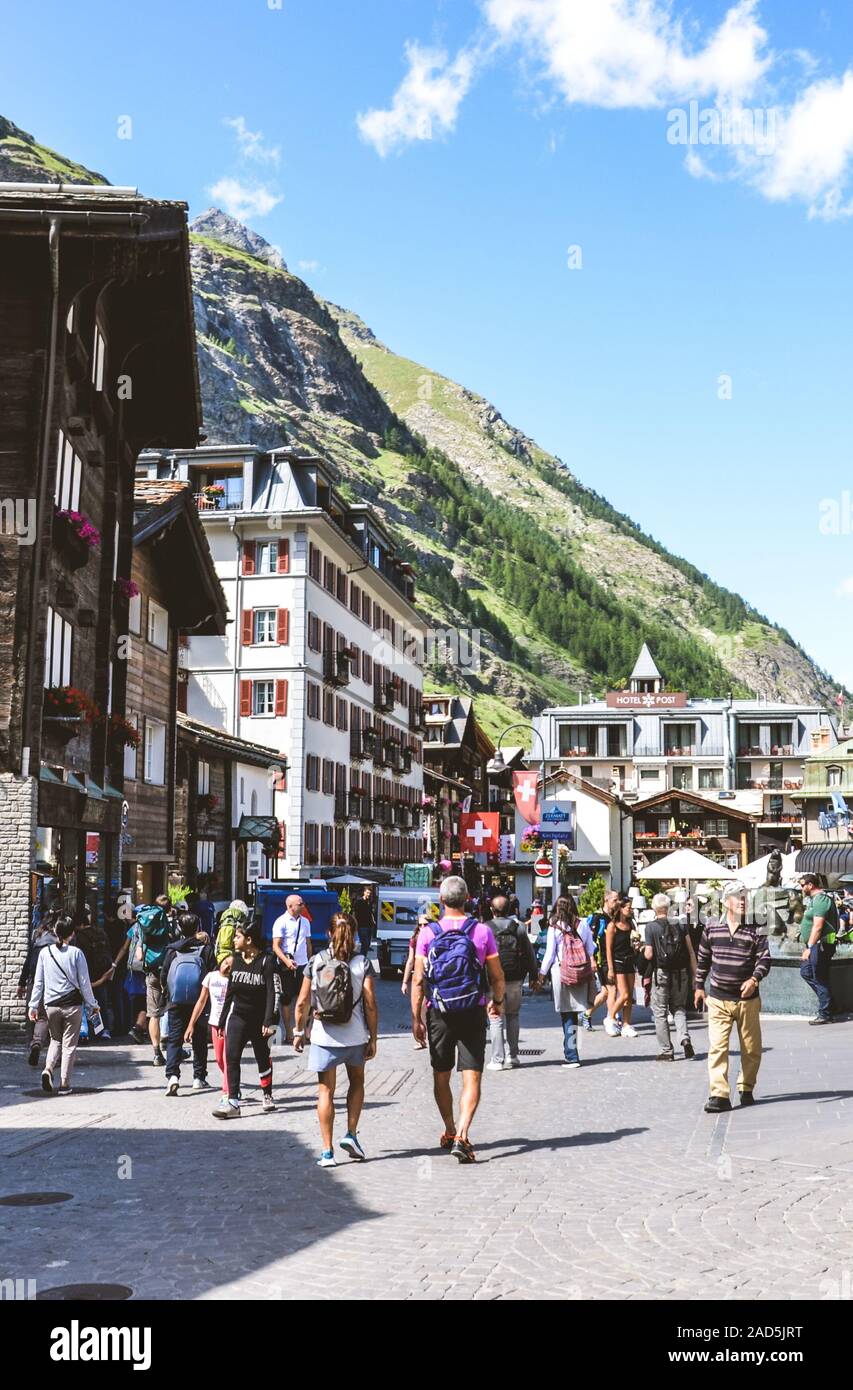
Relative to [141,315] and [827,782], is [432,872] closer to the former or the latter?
[827,782]

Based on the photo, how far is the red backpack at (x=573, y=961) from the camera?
15625 mm

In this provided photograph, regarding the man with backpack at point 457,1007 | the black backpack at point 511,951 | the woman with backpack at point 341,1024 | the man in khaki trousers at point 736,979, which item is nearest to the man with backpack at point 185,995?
the black backpack at point 511,951

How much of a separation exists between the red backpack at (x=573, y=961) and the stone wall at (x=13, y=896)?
7226 mm

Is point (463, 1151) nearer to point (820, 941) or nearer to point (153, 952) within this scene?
point (153, 952)

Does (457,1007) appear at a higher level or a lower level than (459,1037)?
higher

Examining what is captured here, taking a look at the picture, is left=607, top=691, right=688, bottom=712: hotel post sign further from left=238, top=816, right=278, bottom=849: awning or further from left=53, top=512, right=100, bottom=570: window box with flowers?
left=53, top=512, right=100, bottom=570: window box with flowers

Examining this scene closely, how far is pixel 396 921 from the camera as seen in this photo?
36.7m

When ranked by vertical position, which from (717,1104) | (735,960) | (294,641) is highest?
(294,641)

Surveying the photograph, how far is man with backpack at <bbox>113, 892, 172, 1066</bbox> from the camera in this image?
16.3 meters

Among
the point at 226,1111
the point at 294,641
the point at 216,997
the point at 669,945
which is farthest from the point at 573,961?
the point at 294,641

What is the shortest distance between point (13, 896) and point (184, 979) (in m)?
5.14

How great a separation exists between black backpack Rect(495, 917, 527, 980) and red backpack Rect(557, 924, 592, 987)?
526 mm

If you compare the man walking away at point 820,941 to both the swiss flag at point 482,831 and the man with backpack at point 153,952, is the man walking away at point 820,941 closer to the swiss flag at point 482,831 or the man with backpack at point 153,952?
the man with backpack at point 153,952

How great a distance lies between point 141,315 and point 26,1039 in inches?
520
